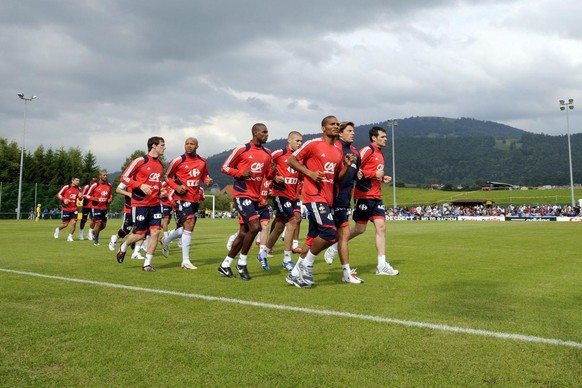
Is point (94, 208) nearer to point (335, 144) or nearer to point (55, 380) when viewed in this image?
point (335, 144)

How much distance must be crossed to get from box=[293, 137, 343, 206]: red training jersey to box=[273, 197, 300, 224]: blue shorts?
10.6ft

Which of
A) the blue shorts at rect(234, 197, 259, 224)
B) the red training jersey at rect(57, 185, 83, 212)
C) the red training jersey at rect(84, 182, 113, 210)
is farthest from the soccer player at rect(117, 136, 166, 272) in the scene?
the red training jersey at rect(57, 185, 83, 212)

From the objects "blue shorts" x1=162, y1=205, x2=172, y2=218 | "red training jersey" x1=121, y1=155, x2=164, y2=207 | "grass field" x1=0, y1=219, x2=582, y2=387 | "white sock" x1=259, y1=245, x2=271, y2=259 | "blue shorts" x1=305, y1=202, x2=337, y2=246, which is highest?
"red training jersey" x1=121, y1=155, x2=164, y2=207

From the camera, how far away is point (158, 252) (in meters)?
13.4

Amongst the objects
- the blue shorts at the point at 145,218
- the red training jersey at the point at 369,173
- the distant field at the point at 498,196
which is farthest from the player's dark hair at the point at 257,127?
the distant field at the point at 498,196

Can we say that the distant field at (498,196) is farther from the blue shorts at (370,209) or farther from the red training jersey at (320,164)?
the red training jersey at (320,164)

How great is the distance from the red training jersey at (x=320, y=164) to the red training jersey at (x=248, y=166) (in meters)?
1.33

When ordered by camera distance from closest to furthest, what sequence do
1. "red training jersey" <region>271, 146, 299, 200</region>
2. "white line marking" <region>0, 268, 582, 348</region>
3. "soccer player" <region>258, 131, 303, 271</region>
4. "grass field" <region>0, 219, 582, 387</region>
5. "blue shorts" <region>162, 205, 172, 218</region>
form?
"grass field" <region>0, 219, 582, 387</region> < "white line marking" <region>0, 268, 582, 348</region> < "soccer player" <region>258, 131, 303, 271</region> < "red training jersey" <region>271, 146, 299, 200</region> < "blue shorts" <region>162, 205, 172, 218</region>

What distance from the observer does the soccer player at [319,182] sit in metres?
6.92

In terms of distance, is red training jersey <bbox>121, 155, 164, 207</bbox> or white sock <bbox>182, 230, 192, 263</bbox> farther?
white sock <bbox>182, 230, 192, 263</bbox>

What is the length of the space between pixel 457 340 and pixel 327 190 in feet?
11.6

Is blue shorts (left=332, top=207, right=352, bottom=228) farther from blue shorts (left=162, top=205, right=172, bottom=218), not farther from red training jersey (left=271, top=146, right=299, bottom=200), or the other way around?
blue shorts (left=162, top=205, right=172, bottom=218)

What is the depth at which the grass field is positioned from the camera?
10.8ft

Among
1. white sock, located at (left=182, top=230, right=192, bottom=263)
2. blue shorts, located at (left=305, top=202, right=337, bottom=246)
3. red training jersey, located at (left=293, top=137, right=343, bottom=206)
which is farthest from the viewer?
white sock, located at (left=182, top=230, right=192, bottom=263)
